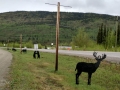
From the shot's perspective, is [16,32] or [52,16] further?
[52,16]

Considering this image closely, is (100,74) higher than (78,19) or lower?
lower

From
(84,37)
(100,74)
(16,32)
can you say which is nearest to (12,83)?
(100,74)

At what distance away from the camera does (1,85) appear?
12508 mm

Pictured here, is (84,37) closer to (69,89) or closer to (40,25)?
(69,89)

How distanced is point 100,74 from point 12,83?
270 inches

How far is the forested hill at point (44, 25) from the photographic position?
140 m

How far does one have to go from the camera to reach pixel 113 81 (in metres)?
15.4

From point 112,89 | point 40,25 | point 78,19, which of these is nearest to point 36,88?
point 112,89

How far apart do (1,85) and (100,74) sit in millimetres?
7529

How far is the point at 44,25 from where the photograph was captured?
159 m

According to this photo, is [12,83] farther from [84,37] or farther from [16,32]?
[16,32]

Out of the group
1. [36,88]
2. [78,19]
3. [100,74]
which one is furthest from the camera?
[78,19]

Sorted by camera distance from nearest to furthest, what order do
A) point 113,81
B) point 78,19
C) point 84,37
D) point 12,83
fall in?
point 12,83 < point 113,81 < point 84,37 < point 78,19

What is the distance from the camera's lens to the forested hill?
14025cm
